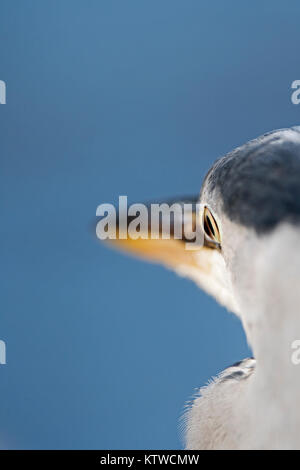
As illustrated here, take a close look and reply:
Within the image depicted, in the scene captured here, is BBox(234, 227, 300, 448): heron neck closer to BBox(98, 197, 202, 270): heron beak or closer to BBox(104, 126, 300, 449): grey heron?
BBox(104, 126, 300, 449): grey heron

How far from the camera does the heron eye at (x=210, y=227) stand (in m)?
0.60

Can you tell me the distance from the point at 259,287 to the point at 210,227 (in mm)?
172

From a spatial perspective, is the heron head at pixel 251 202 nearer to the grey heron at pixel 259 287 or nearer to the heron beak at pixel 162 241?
the grey heron at pixel 259 287

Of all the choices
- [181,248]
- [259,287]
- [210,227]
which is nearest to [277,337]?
[259,287]

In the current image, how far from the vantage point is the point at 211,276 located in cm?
78

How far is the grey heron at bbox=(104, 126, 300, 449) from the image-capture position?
441 mm

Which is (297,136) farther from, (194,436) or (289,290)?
(194,436)

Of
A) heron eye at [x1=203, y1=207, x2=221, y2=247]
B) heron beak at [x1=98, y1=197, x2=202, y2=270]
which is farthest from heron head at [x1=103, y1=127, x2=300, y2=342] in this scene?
heron beak at [x1=98, y1=197, x2=202, y2=270]

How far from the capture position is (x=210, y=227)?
629mm

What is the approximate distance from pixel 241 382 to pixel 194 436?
83 millimetres

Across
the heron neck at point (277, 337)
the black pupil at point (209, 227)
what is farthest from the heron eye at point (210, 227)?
the heron neck at point (277, 337)

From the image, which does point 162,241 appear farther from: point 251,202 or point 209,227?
point 251,202

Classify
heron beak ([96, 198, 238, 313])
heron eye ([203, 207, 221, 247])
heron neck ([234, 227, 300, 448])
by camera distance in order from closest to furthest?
heron neck ([234, 227, 300, 448]) → heron eye ([203, 207, 221, 247]) → heron beak ([96, 198, 238, 313])
